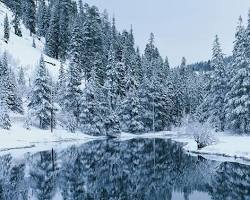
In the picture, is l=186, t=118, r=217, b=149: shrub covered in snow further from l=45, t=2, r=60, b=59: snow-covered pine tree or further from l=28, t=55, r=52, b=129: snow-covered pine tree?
→ l=45, t=2, r=60, b=59: snow-covered pine tree

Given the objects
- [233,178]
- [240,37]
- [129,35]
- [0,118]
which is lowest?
[233,178]

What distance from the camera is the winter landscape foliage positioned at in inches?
2121

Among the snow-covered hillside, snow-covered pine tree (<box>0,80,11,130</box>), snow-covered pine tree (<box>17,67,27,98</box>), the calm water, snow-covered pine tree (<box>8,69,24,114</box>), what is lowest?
the calm water

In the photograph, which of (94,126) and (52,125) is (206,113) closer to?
(94,126)

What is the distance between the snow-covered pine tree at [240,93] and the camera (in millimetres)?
48969

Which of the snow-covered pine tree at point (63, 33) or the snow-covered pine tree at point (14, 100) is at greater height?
the snow-covered pine tree at point (63, 33)

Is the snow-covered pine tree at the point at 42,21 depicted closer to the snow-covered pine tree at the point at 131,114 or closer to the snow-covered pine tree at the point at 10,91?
the snow-covered pine tree at the point at 131,114

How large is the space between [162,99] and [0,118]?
39.8m

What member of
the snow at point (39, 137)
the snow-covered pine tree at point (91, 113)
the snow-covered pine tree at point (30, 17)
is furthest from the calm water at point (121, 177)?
the snow-covered pine tree at point (30, 17)

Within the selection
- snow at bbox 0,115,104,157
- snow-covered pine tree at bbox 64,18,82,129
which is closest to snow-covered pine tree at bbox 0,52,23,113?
snow at bbox 0,115,104,157

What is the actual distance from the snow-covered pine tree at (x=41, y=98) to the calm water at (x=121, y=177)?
73.0 ft

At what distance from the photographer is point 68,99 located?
70.7 meters

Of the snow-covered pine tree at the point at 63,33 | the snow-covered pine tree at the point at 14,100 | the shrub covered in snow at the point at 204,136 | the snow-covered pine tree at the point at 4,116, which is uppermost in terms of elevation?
the snow-covered pine tree at the point at 63,33

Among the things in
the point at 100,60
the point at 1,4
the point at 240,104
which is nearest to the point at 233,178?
the point at 240,104
